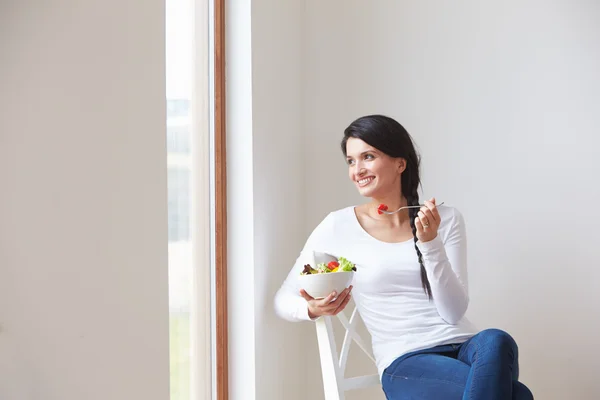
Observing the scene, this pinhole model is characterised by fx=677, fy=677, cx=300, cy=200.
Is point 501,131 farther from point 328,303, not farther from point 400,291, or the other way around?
point 328,303

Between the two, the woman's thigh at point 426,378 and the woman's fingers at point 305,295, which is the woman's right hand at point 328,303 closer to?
the woman's fingers at point 305,295

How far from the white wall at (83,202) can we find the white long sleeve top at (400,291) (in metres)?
0.69

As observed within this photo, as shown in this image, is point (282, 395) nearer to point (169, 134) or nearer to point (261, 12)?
point (169, 134)

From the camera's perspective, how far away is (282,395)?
88.4 inches

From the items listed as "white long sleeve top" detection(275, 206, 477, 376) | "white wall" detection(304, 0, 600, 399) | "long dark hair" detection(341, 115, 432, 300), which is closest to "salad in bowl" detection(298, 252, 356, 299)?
"white long sleeve top" detection(275, 206, 477, 376)

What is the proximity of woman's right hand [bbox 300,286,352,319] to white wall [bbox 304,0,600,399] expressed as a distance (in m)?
0.67

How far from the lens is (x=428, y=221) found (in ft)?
5.59

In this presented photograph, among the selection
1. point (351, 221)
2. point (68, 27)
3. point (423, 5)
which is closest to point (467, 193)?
point (351, 221)

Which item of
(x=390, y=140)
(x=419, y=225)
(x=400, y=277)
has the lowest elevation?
(x=400, y=277)

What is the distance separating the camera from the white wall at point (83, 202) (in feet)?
3.45

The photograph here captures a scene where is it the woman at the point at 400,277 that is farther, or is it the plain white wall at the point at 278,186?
the plain white wall at the point at 278,186

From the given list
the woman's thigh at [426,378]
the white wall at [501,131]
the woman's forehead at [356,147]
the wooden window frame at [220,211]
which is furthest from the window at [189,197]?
the white wall at [501,131]

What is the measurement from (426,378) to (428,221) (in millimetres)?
399

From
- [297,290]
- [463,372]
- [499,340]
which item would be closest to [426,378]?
[463,372]
